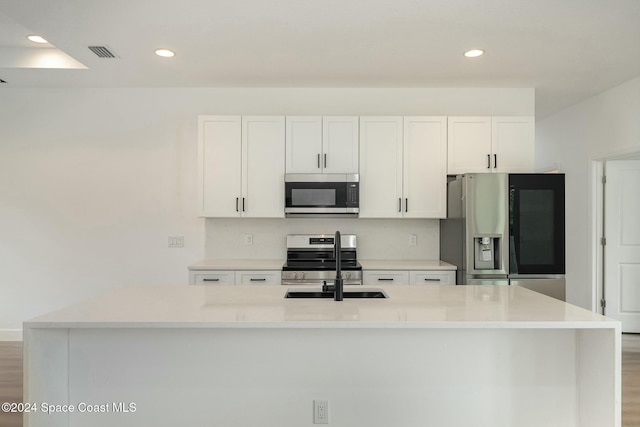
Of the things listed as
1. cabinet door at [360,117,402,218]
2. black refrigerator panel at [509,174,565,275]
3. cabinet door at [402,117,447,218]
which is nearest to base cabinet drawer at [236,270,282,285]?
cabinet door at [360,117,402,218]

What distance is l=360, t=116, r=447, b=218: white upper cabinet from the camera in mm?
4137

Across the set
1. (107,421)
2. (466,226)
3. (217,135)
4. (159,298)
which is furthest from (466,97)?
(107,421)

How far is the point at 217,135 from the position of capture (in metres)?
4.11

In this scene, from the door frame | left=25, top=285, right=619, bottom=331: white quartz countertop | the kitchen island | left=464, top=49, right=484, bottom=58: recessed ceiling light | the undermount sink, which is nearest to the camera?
left=25, top=285, right=619, bottom=331: white quartz countertop

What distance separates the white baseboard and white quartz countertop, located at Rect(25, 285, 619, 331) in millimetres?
2700

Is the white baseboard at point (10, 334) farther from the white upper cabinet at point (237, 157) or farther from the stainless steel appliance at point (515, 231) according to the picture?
the stainless steel appliance at point (515, 231)

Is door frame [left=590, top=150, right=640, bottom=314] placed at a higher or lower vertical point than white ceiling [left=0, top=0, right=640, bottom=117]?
A: lower

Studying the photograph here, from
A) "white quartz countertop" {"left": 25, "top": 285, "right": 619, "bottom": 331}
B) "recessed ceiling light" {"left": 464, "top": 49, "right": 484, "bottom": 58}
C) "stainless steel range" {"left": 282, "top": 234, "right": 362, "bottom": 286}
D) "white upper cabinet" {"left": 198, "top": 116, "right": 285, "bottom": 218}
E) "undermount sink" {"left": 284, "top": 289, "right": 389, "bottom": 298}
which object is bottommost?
"undermount sink" {"left": 284, "top": 289, "right": 389, "bottom": 298}

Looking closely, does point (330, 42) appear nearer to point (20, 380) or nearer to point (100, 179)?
point (100, 179)

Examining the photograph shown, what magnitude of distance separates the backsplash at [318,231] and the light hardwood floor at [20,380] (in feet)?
5.97

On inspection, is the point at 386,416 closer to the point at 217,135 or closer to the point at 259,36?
the point at 259,36

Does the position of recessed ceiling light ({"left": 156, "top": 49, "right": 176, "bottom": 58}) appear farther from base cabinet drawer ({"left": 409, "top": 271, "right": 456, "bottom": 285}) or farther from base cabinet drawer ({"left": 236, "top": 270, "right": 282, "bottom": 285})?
base cabinet drawer ({"left": 409, "top": 271, "right": 456, "bottom": 285})

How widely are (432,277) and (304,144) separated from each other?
1675 mm

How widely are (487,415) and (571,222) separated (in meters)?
3.85
